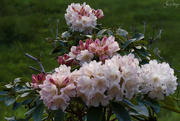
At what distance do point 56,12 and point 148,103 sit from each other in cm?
461

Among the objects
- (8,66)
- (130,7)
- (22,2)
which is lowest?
(8,66)

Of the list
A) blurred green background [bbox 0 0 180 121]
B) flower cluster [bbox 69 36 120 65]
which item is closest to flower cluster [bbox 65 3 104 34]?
flower cluster [bbox 69 36 120 65]

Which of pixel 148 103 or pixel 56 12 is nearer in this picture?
pixel 148 103

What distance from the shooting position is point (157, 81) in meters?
1.15

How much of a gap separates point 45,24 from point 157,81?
4.18 m

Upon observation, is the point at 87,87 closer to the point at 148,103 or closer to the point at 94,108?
the point at 94,108

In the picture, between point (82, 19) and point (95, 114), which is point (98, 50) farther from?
point (82, 19)

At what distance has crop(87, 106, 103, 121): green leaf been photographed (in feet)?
3.76

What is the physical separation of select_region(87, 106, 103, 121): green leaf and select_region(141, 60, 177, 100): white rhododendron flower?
0.22 m

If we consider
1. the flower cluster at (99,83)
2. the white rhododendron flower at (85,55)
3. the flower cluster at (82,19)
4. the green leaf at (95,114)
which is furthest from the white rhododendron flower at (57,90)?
the flower cluster at (82,19)

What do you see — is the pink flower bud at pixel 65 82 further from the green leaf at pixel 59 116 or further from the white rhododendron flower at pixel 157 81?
the white rhododendron flower at pixel 157 81

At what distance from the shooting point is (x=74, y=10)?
1.87m

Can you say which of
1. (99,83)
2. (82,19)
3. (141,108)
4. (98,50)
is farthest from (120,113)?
(82,19)

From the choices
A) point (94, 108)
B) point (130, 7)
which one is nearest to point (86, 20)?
point (94, 108)
